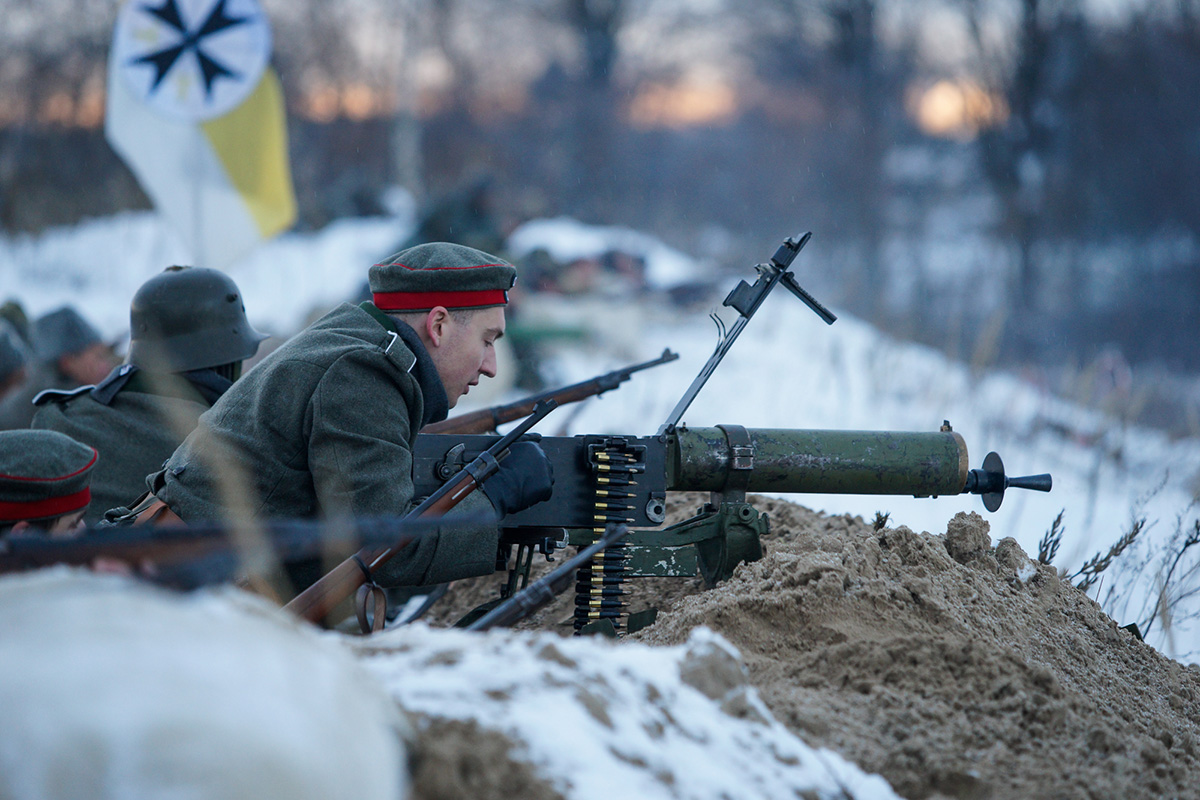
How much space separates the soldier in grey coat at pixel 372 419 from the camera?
2.76 m

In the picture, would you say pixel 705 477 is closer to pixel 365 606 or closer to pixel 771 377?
pixel 365 606

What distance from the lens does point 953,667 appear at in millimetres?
2234

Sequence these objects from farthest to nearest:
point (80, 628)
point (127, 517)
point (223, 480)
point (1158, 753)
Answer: point (127, 517), point (223, 480), point (1158, 753), point (80, 628)

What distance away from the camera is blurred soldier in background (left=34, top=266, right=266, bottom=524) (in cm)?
378

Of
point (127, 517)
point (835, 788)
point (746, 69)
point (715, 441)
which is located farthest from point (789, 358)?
point (746, 69)

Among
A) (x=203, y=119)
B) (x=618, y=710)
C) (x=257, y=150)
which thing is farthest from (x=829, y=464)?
(x=257, y=150)

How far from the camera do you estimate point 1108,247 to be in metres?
19.4

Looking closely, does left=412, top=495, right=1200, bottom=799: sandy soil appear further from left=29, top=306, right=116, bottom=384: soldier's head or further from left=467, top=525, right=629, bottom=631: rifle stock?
left=29, top=306, right=116, bottom=384: soldier's head

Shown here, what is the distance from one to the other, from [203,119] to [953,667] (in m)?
6.44

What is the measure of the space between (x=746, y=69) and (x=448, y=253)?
21577mm

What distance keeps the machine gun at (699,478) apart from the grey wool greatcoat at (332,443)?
0.26 metres

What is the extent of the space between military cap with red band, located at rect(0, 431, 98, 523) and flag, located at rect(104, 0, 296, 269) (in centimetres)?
468

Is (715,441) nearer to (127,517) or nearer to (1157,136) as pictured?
(127,517)

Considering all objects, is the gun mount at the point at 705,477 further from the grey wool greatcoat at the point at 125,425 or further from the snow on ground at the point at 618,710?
the snow on ground at the point at 618,710
